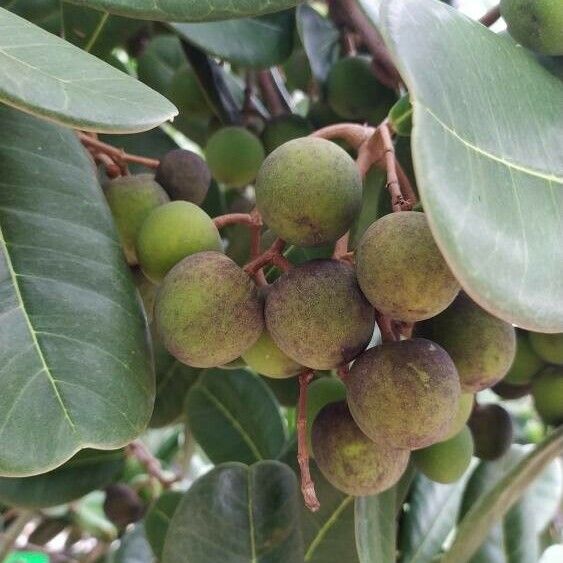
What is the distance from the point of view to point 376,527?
77cm

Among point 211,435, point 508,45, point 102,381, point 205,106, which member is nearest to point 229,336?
point 102,381

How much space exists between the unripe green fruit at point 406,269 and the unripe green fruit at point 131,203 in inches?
11.6

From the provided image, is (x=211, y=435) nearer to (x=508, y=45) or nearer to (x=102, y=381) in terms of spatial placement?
(x=102, y=381)

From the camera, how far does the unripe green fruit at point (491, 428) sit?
38.1 inches

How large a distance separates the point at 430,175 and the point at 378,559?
445 mm

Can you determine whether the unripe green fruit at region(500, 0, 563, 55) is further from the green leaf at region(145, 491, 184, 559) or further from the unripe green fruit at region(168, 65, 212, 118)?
the green leaf at region(145, 491, 184, 559)

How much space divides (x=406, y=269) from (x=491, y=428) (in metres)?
0.49

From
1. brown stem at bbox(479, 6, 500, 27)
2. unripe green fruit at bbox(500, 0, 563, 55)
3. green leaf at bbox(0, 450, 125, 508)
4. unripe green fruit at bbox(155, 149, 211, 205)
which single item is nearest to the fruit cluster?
unripe green fruit at bbox(155, 149, 211, 205)

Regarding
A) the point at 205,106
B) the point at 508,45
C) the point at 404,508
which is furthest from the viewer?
the point at 205,106

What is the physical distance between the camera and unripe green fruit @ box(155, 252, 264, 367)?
63 centimetres

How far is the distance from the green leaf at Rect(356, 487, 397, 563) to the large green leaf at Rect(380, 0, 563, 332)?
0.32m

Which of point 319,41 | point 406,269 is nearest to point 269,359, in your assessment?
point 406,269

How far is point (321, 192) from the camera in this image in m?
0.62

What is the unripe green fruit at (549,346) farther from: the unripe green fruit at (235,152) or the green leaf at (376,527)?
the unripe green fruit at (235,152)
